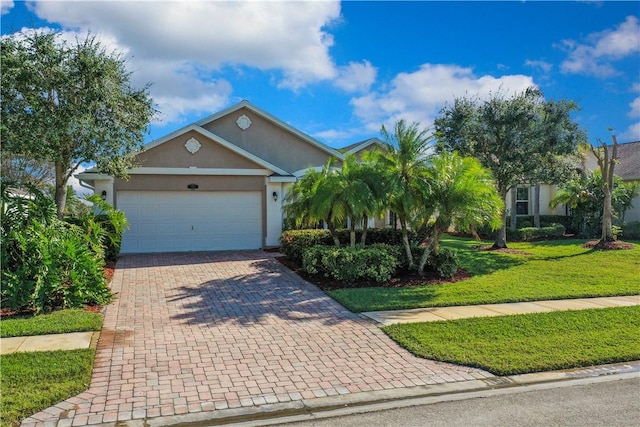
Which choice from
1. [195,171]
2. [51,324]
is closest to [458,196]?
[51,324]

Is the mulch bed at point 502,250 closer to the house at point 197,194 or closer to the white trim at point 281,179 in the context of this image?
the house at point 197,194

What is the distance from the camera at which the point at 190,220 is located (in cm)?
1705

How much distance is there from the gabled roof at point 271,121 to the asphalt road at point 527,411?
1447 centimetres

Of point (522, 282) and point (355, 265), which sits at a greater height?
point (355, 265)

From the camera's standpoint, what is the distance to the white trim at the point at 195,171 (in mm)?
16177

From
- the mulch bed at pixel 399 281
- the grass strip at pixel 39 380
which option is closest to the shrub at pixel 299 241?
the mulch bed at pixel 399 281

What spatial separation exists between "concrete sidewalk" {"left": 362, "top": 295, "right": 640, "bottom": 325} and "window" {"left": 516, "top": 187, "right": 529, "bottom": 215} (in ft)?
Answer: 54.5

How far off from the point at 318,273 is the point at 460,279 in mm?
3540

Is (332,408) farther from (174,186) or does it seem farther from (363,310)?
(174,186)

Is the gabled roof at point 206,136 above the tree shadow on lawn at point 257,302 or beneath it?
above

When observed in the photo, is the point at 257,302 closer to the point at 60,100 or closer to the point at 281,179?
the point at 60,100

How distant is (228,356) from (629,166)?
86.6ft

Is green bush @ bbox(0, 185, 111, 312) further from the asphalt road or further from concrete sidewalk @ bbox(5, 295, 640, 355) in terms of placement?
the asphalt road

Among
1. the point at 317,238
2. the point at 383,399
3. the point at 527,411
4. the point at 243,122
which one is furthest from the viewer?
the point at 243,122
